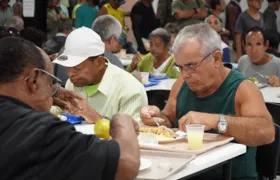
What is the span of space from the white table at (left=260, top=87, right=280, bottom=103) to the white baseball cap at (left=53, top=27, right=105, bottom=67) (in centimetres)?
184

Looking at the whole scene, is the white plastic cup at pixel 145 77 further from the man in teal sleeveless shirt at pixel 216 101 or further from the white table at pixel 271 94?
the man in teal sleeveless shirt at pixel 216 101

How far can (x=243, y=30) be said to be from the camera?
9.44m

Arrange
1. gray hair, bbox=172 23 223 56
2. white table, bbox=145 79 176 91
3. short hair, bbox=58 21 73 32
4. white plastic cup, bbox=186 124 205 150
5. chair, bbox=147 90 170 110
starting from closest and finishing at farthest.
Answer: white plastic cup, bbox=186 124 205 150
gray hair, bbox=172 23 223 56
chair, bbox=147 90 170 110
white table, bbox=145 79 176 91
short hair, bbox=58 21 73 32

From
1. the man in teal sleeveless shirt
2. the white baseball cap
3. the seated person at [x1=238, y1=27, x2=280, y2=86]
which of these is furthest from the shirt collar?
the seated person at [x1=238, y1=27, x2=280, y2=86]

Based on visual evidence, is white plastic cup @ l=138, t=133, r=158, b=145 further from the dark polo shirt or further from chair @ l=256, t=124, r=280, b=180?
the dark polo shirt

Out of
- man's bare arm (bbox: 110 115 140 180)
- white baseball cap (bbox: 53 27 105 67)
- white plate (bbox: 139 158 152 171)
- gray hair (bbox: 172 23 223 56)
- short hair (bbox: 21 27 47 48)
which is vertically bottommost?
short hair (bbox: 21 27 47 48)

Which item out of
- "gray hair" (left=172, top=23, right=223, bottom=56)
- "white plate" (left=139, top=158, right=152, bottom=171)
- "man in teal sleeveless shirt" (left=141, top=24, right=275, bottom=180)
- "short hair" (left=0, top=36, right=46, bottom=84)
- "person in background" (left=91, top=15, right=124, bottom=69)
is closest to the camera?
"short hair" (left=0, top=36, right=46, bottom=84)

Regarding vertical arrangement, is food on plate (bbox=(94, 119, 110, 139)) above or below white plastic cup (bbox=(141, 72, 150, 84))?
above

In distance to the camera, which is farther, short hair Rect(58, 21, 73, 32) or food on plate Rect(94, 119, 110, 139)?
short hair Rect(58, 21, 73, 32)

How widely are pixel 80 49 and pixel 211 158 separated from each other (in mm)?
1427

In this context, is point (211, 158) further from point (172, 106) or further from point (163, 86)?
point (163, 86)

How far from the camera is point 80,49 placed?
160 inches

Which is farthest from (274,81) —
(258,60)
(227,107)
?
(227,107)

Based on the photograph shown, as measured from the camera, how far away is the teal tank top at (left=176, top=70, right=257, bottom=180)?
340 cm
